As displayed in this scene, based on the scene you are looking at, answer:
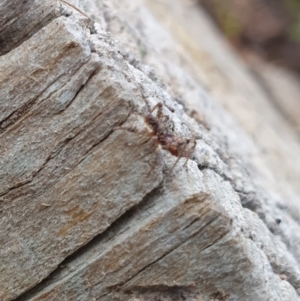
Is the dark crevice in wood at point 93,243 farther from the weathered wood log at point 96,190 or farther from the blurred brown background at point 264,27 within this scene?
the blurred brown background at point 264,27

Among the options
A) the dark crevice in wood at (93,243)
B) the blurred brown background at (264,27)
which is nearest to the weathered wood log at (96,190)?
the dark crevice in wood at (93,243)

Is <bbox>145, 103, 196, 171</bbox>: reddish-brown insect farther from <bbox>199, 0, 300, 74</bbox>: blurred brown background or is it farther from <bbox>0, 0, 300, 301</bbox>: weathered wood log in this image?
<bbox>199, 0, 300, 74</bbox>: blurred brown background

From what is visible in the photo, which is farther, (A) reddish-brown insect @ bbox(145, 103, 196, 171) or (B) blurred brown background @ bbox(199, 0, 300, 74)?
(B) blurred brown background @ bbox(199, 0, 300, 74)

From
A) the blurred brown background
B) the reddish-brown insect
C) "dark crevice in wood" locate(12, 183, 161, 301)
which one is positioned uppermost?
the reddish-brown insect

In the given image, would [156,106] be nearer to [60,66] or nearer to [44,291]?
[60,66]

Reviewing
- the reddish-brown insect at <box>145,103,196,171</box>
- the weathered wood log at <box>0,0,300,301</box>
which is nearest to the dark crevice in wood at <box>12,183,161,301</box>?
the weathered wood log at <box>0,0,300,301</box>

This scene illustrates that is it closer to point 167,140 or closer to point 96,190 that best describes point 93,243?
point 96,190

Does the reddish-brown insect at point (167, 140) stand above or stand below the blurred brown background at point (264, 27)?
above
